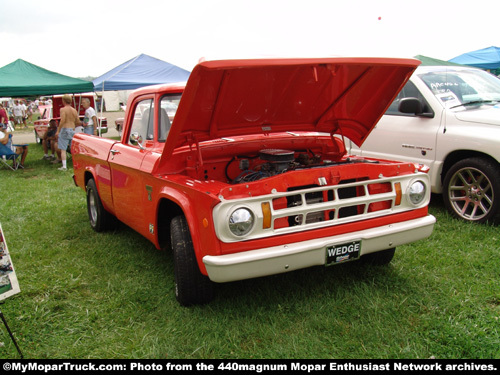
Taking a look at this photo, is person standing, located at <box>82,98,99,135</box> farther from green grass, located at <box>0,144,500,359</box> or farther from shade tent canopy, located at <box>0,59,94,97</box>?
green grass, located at <box>0,144,500,359</box>

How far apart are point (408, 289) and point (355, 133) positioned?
167 cm

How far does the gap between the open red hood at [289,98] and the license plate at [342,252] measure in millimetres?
1249

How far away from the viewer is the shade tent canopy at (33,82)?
10.7 m

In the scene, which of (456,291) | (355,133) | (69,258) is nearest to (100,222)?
(69,258)

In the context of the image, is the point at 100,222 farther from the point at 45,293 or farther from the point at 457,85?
the point at 457,85

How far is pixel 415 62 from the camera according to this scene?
3.30 m

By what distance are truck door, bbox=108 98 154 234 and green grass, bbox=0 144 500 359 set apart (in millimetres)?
524

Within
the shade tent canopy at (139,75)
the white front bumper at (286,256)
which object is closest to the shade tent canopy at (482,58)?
the shade tent canopy at (139,75)

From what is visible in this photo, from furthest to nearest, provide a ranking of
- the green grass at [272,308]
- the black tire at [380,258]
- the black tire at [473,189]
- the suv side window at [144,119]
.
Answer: the black tire at [473,189]
the suv side window at [144,119]
the black tire at [380,258]
the green grass at [272,308]

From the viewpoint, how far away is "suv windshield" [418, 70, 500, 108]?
17.0 ft

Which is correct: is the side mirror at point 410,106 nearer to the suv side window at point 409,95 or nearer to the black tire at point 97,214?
the suv side window at point 409,95

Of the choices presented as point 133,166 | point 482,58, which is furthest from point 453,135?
point 482,58

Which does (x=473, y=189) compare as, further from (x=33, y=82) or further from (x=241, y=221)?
(x=33, y=82)

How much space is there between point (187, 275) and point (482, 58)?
57.8ft
